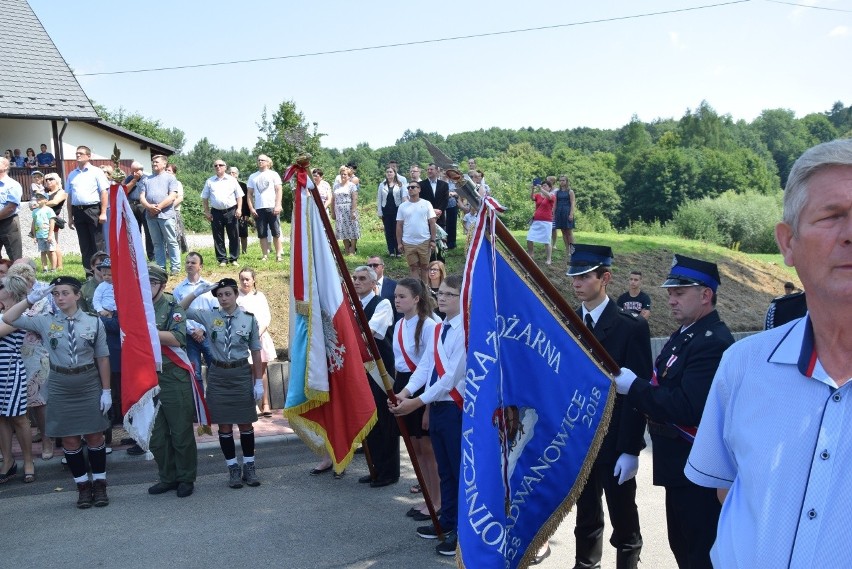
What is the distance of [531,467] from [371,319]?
331 cm

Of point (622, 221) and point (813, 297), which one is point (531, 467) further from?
point (622, 221)

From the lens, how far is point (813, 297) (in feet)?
6.02

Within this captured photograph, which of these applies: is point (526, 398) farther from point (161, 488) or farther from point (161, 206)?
point (161, 206)

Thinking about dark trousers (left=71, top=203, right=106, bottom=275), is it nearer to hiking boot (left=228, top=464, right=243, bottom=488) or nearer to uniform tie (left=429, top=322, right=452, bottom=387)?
hiking boot (left=228, top=464, right=243, bottom=488)

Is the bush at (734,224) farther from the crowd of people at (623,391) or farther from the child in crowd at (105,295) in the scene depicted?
the child in crowd at (105,295)

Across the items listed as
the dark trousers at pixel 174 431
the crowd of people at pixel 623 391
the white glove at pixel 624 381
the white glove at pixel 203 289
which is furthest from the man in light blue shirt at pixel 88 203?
the white glove at pixel 624 381

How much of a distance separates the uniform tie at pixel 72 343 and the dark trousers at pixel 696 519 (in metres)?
5.37

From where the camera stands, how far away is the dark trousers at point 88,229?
515 inches

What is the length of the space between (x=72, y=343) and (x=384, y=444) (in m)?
3.03

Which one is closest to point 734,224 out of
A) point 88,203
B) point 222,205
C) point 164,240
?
point 222,205

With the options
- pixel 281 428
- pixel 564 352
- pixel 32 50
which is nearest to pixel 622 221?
pixel 32 50

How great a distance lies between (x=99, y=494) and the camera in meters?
7.26

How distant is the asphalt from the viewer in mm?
5973

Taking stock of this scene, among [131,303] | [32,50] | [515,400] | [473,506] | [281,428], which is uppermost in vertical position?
[32,50]
